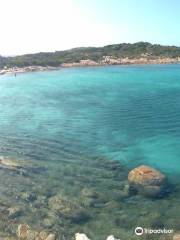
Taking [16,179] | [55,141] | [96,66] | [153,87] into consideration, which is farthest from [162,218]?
[96,66]

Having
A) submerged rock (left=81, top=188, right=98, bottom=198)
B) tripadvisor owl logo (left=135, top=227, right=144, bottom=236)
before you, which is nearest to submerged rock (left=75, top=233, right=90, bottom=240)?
tripadvisor owl logo (left=135, top=227, right=144, bottom=236)

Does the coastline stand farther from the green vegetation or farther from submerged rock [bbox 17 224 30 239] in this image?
submerged rock [bbox 17 224 30 239]

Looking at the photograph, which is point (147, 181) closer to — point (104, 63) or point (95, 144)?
point (95, 144)

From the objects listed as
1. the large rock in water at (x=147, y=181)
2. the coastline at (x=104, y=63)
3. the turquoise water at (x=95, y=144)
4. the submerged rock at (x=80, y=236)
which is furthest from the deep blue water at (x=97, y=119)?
the coastline at (x=104, y=63)

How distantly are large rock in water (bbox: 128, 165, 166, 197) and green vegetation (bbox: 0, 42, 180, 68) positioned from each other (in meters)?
88.6

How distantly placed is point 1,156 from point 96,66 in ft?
262

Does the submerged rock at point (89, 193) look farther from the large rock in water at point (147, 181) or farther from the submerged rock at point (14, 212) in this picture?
the submerged rock at point (14, 212)

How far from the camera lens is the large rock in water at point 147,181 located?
2167 cm

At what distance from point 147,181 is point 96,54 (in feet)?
335

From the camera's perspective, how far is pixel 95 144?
102 ft

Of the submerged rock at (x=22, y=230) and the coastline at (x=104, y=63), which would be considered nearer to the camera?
the submerged rock at (x=22, y=230)

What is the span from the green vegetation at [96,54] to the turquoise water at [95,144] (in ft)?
160

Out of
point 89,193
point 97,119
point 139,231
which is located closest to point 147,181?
point 89,193

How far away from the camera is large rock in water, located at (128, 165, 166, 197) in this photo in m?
21.7
